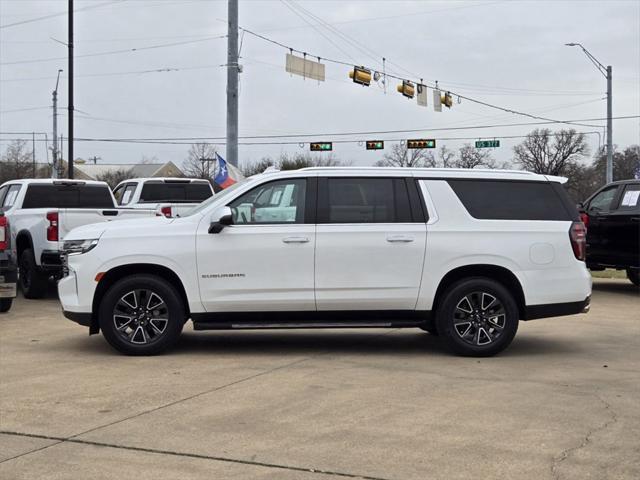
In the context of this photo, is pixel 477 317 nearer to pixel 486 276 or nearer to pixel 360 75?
→ pixel 486 276

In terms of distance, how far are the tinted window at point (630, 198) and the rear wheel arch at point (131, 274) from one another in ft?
29.6

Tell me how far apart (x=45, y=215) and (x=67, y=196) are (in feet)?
4.23

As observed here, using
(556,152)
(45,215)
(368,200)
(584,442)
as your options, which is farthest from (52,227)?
(556,152)

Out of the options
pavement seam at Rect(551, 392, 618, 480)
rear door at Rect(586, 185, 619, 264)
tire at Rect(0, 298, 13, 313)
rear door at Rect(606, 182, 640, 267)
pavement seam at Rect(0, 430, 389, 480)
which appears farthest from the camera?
rear door at Rect(586, 185, 619, 264)

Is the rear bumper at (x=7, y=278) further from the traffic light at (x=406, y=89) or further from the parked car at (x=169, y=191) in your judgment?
the traffic light at (x=406, y=89)

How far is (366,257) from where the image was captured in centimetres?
805

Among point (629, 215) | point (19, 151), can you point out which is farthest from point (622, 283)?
point (19, 151)

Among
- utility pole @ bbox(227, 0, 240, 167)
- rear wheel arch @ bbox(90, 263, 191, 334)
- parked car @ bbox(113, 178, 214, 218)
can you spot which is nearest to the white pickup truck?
parked car @ bbox(113, 178, 214, 218)

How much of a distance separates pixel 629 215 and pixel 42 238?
9905mm

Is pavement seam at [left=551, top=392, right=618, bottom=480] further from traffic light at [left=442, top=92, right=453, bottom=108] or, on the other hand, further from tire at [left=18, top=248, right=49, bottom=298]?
traffic light at [left=442, top=92, right=453, bottom=108]

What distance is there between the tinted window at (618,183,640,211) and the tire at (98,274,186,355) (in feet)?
29.9

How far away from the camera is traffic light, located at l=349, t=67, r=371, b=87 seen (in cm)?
2709

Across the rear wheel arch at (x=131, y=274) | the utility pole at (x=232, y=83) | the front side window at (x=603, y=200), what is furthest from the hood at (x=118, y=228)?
the utility pole at (x=232, y=83)

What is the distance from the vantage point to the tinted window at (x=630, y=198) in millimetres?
13867
